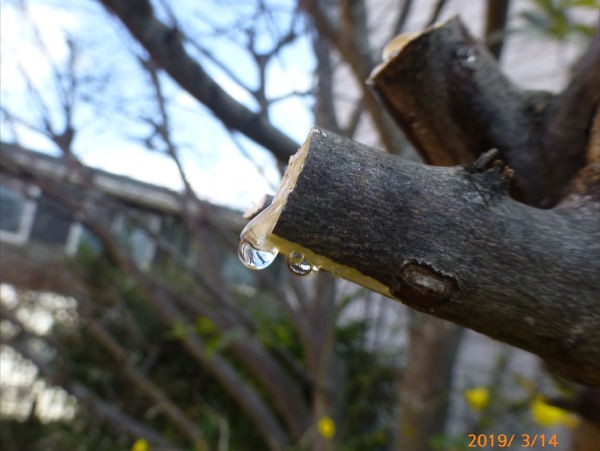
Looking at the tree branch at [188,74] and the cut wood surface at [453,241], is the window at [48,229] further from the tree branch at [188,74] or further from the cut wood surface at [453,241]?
the cut wood surface at [453,241]

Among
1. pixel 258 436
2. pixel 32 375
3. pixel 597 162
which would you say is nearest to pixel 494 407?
pixel 258 436

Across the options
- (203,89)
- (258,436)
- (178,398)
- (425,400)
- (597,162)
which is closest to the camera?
(597,162)

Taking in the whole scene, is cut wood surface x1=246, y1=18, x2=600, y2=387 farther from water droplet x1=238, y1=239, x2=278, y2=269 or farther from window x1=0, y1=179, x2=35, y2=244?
window x1=0, y1=179, x2=35, y2=244

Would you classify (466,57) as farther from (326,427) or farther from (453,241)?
(326,427)

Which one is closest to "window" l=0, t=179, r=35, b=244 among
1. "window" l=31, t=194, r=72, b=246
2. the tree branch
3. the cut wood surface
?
"window" l=31, t=194, r=72, b=246

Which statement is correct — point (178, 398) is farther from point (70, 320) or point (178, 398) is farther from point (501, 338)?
point (501, 338)
